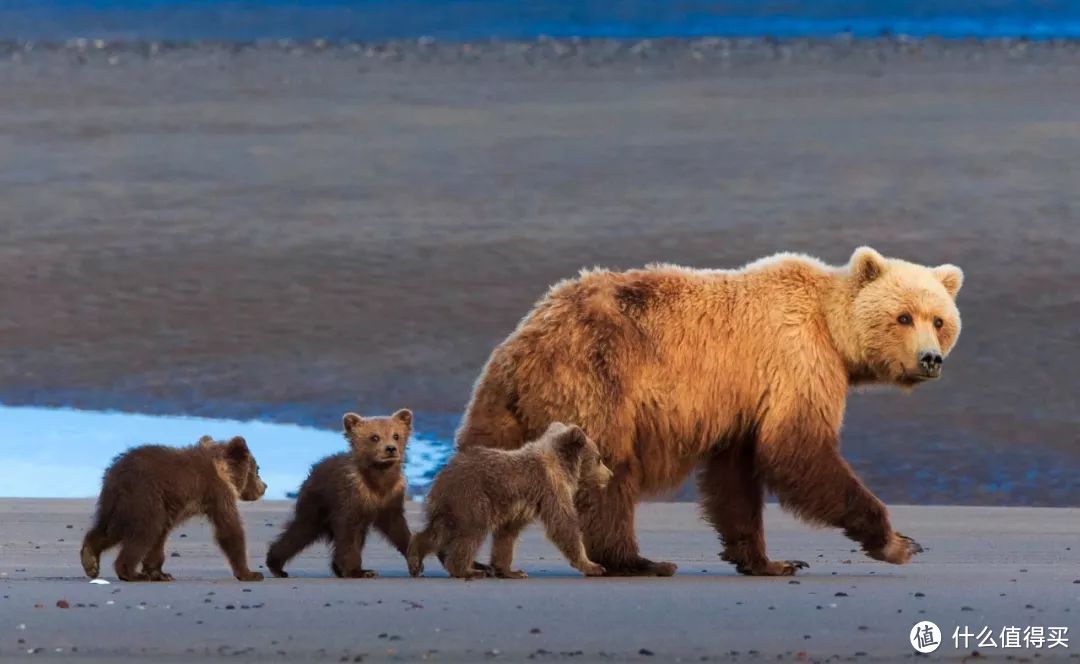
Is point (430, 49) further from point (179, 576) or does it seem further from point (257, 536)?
point (179, 576)

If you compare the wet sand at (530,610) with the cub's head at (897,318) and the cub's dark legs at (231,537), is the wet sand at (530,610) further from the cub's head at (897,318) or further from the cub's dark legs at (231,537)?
the cub's head at (897,318)

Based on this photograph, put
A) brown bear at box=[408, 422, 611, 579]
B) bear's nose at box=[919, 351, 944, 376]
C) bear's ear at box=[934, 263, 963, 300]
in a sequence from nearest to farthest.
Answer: brown bear at box=[408, 422, 611, 579] < bear's nose at box=[919, 351, 944, 376] < bear's ear at box=[934, 263, 963, 300]

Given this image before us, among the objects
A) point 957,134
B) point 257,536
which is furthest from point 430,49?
point 257,536

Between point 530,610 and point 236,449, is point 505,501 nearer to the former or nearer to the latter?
point 236,449

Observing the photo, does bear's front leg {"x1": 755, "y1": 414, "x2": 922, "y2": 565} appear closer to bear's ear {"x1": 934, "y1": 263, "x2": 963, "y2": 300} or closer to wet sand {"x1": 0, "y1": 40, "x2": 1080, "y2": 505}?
bear's ear {"x1": 934, "y1": 263, "x2": 963, "y2": 300}

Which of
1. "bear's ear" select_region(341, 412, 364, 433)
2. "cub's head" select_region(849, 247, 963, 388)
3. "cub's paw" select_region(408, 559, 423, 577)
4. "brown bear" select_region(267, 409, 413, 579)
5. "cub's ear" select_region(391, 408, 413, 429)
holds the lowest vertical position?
"cub's paw" select_region(408, 559, 423, 577)

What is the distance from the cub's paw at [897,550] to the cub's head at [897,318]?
735mm

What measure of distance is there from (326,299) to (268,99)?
6.11 metres

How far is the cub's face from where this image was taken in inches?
347

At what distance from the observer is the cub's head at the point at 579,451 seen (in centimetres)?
873

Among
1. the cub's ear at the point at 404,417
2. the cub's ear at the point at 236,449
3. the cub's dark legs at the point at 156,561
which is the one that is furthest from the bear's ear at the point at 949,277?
the cub's dark legs at the point at 156,561

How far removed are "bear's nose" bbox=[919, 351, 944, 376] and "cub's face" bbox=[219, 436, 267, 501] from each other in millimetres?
2863

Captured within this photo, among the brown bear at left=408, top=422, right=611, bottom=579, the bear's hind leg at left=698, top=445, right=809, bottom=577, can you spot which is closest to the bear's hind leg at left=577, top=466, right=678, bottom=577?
the brown bear at left=408, top=422, right=611, bottom=579

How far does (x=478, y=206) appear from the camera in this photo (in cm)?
1823
